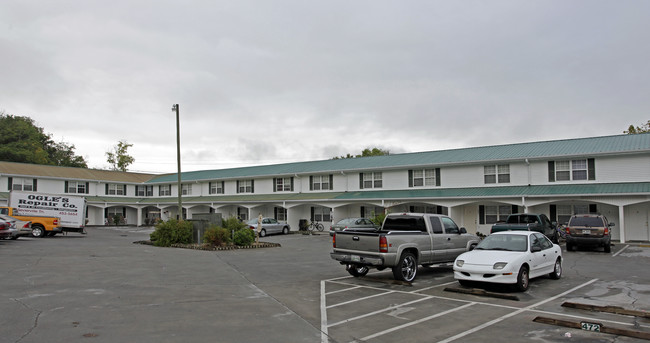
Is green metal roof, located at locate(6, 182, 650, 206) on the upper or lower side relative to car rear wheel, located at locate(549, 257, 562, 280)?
upper

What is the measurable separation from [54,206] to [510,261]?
94.4 feet

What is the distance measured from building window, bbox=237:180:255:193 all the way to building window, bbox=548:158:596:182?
89.4ft

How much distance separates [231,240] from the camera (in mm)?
22891

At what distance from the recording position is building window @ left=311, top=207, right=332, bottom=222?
3681 centimetres

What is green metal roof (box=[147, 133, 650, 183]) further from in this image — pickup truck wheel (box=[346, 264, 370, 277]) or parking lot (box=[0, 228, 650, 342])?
pickup truck wheel (box=[346, 264, 370, 277])

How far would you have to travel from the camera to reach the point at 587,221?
62.6 ft

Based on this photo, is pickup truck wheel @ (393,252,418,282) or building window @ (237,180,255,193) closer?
pickup truck wheel @ (393,252,418,282)

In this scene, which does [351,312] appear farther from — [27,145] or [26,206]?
[27,145]

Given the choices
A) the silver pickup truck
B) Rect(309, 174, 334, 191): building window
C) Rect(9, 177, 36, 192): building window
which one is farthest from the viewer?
Rect(9, 177, 36, 192): building window

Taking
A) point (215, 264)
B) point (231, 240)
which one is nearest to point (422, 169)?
point (231, 240)

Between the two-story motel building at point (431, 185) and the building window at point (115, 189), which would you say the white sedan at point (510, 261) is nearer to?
the two-story motel building at point (431, 185)

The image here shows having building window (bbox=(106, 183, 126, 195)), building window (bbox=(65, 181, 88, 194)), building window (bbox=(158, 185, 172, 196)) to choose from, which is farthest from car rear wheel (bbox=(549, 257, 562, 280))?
building window (bbox=(106, 183, 126, 195))

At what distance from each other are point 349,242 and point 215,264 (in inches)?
239

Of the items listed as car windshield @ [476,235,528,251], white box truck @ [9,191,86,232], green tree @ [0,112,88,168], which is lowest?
car windshield @ [476,235,528,251]
